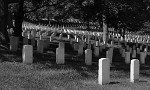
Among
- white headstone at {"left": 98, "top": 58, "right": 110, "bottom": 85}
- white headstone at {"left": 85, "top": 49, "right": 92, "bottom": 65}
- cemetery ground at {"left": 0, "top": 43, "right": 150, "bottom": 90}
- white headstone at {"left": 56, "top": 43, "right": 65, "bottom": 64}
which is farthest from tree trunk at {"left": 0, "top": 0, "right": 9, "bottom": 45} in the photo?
white headstone at {"left": 98, "top": 58, "right": 110, "bottom": 85}

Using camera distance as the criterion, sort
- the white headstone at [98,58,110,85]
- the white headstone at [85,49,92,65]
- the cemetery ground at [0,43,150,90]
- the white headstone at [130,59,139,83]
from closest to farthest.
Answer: the cemetery ground at [0,43,150,90] → the white headstone at [98,58,110,85] → the white headstone at [130,59,139,83] → the white headstone at [85,49,92,65]

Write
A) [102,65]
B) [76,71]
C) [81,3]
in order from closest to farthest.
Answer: [102,65], [76,71], [81,3]

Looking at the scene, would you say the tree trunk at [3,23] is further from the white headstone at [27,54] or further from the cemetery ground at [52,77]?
the white headstone at [27,54]

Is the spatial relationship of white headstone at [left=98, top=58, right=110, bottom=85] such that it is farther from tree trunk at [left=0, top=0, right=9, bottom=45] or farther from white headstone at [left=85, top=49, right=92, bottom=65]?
tree trunk at [left=0, top=0, right=9, bottom=45]

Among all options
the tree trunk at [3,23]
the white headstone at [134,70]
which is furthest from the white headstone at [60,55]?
the tree trunk at [3,23]

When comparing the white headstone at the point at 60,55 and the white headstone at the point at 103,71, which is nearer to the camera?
the white headstone at the point at 103,71

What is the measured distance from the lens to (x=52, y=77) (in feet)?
28.9

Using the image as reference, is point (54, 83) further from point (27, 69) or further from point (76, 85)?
point (27, 69)

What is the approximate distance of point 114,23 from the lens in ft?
68.9

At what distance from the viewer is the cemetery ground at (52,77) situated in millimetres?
7883

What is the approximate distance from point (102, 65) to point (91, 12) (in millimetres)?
9942

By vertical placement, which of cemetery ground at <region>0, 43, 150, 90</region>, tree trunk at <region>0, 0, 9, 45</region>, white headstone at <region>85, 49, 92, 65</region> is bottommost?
cemetery ground at <region>0, 43, 150, 90</region>

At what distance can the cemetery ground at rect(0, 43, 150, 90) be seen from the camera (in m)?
7.88

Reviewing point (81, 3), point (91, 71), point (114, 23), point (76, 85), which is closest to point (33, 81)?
point (76, 85)
